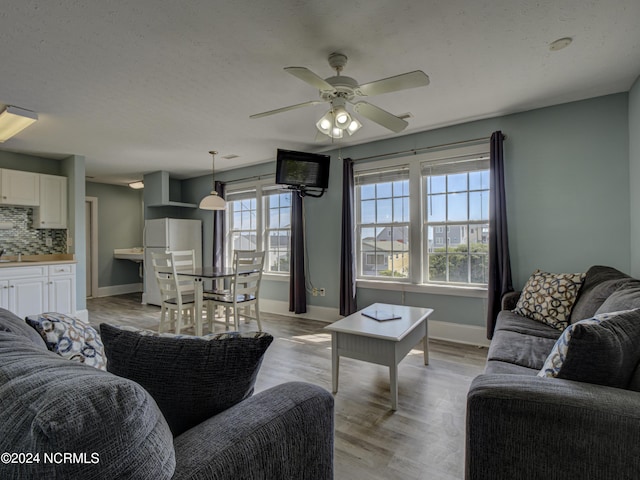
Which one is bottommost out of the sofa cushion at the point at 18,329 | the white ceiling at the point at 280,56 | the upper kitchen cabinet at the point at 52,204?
the sofa cushion at the point at 18,329

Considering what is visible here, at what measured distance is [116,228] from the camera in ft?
24.2

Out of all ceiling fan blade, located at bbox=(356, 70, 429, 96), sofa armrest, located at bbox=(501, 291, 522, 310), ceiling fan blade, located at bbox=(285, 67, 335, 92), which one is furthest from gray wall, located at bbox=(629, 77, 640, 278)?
ceiling fan blade, located at bbox=(285, 67, 335, 92)

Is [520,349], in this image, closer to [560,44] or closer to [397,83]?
[397,83]

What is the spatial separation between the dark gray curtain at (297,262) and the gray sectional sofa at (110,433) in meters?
3.83

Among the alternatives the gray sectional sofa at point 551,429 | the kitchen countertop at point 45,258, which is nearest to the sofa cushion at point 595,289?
the gray sectional sofa at point 551,429

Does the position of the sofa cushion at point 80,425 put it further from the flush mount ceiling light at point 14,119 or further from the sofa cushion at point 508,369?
the flush mount ceiling light at point 14,119

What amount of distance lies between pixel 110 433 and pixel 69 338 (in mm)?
994

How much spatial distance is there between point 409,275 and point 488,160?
1615mm

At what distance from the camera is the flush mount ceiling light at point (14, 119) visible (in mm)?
3123

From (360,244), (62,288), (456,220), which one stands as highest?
(456,220)

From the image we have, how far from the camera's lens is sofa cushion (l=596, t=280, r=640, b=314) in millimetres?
1670

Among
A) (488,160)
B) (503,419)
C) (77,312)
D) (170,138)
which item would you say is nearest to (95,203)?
(77,312)

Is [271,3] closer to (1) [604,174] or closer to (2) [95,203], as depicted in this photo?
(1) [604,174]

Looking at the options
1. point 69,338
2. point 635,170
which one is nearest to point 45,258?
point 69,338
